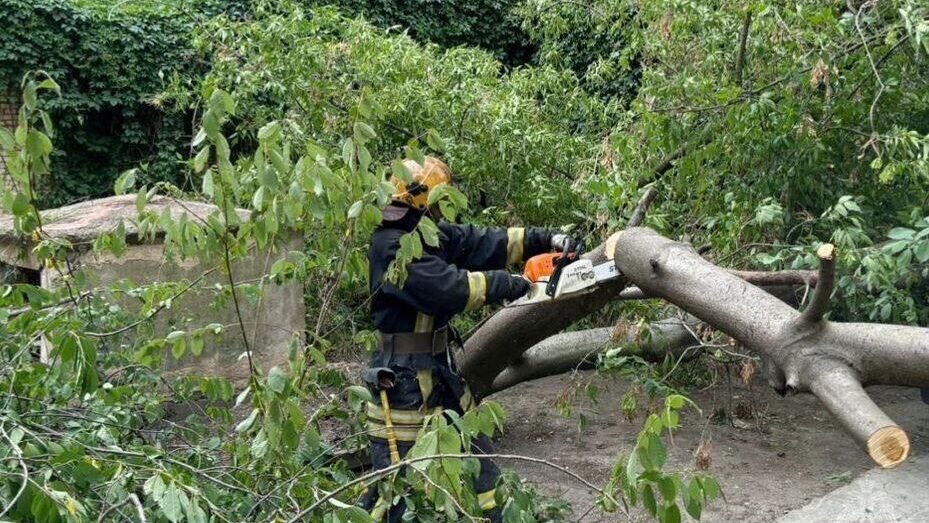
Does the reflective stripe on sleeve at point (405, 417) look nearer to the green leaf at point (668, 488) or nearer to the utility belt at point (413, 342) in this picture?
the utility belt at point (413, 342)

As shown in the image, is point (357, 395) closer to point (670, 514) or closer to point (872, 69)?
point (670, 514)

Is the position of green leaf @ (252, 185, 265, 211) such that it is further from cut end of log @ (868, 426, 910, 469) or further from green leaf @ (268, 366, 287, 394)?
cut end of log @ (868, 426, 910, 469)

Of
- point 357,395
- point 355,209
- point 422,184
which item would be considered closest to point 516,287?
point 422,184

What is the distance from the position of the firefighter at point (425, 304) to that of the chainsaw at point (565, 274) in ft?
0.18

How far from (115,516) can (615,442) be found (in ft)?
11.3

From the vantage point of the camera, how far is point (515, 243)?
3674 mm

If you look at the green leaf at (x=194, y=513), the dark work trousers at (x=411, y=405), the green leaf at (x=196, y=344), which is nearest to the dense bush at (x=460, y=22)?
the dark work trousers at (x=411, y=405)

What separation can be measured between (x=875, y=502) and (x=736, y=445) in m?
1.18

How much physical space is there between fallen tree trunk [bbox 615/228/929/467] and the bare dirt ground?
163 centimetres

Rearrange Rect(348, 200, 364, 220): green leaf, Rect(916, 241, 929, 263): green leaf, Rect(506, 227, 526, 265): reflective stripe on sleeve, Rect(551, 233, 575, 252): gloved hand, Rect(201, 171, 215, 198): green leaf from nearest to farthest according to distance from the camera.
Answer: Rect(201, 171, 215, 198): green leaf
Rect(348, 200, 364, 220): green leaf
Rect(916, 241, 929, 263): green leaf
Rect(551, 233, 575, 252): gloved hand
Rect(506, 227, 526, 265): reflective stripe on sleeve

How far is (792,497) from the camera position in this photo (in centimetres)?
444

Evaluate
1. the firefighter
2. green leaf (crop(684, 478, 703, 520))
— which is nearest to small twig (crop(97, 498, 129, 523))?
green leaf (crop(684, 478, 703, 520))

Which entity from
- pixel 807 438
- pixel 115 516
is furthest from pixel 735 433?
pixel 115 516

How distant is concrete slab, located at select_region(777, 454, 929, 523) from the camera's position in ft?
12.9
